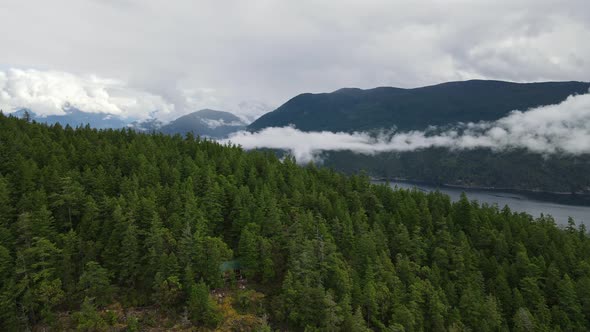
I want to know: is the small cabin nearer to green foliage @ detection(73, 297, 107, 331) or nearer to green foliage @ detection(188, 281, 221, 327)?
green foliage @ detection(188, 281, 221, 327)

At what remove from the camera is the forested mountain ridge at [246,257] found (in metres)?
45.5

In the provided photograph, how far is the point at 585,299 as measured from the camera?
62.8 metres

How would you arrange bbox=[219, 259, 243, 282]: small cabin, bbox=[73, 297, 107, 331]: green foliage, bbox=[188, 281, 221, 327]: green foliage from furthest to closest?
bbox=[219, 259, 243, 282]: small cabin → bbox=[188, 281, 221, 327]: green foliage → bbox=[73, 297, 107, 331]: green foliage

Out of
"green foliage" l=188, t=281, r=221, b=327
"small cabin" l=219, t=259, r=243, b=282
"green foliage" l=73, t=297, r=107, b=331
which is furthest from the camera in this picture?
"small cabin" l=219, t=259, r=243, b=282

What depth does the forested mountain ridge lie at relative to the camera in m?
45.5

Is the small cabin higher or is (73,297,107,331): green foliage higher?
the small cabin

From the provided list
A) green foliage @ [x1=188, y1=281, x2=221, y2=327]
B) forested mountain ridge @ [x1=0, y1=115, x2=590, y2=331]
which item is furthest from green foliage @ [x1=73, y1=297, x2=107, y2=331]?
green foliage @ [x1=188, y1=281, x2=221, y2=327]

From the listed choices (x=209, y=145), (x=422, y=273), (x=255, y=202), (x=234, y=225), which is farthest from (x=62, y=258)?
(x=209, y=145)

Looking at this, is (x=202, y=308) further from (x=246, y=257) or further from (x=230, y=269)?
(x=246, y=257)

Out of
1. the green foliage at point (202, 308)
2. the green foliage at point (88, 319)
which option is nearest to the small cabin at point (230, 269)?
the green foliage at point (202, 308)

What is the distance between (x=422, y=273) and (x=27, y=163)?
79251 millimetres

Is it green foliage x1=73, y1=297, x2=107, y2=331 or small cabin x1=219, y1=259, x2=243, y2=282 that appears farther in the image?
small cabin x1=219, y1=259, x2=243, y2=282

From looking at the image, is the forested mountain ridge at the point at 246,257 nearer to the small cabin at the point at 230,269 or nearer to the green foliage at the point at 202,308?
the green foliage at the point at 202,308

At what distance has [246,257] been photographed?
181ft
